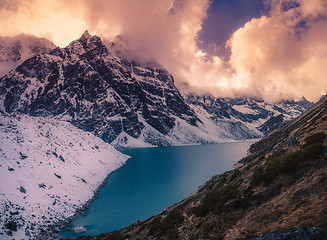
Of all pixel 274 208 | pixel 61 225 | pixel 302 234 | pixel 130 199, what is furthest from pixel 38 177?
pixel 302 234

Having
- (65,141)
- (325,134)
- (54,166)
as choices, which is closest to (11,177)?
(54,166)

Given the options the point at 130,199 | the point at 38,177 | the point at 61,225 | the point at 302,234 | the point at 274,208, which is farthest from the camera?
the point at 130,199

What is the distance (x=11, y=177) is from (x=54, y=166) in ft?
41.8

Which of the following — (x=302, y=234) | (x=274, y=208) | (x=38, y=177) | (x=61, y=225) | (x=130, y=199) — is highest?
(x=38, y=177)

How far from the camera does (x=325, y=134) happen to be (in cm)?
1460

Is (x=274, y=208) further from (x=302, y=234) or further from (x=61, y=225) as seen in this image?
(x=61, y=225)

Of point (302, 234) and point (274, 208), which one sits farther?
point (274, 208)

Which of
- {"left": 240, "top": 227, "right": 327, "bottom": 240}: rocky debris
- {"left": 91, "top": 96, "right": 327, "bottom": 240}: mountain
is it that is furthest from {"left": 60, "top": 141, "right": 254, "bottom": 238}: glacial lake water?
{"left": 240, "top": 227, "right": 327, "bottom": 240}: rocky debris

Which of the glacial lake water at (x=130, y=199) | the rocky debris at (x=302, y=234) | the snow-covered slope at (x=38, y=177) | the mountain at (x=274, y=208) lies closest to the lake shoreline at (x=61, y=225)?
the snow-covered slope at (x=38, y=177)

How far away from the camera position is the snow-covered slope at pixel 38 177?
1017 inches

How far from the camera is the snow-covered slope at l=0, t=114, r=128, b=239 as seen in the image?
25828mm

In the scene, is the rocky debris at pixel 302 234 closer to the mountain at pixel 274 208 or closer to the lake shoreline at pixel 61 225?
the mountain at pixel 274 208

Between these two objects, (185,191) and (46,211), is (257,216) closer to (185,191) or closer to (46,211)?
(46,211)

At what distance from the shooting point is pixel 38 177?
35.7 meters
